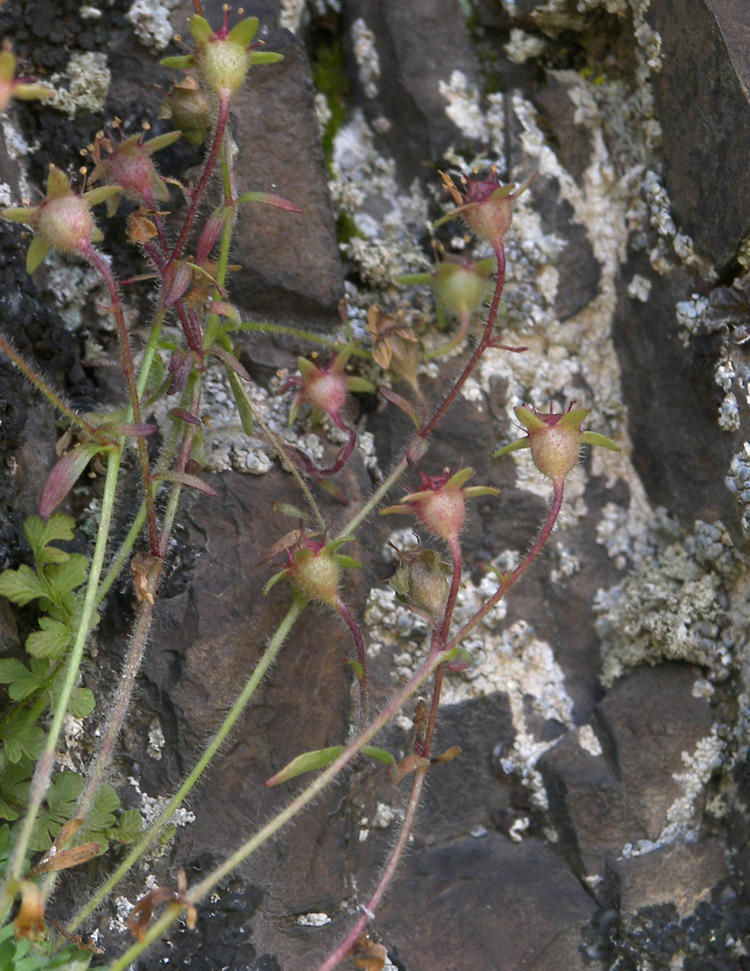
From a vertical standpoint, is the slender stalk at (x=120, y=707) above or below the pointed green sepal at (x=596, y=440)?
below

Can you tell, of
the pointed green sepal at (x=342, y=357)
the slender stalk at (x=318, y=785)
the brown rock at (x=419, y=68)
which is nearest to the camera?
the slender stalk at (x=318, y=785)

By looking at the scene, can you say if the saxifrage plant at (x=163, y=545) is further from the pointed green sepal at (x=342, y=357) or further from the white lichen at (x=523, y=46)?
the white lichen at (x=523, y=46)

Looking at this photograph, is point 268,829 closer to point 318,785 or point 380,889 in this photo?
point 318,785

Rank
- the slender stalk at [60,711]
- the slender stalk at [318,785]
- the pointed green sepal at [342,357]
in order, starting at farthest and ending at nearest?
the pointed green sepal at [342,357], the slender stalk at [318,785], the slender stalk at [60,711]

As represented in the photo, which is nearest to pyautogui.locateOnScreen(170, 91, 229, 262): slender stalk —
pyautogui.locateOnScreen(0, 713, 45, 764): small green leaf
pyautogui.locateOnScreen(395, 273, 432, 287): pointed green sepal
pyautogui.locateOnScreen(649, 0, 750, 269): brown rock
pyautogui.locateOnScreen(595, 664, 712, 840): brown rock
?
pyautogui.locateOnScreen(395, 273, 432, 287): pointed green sepal

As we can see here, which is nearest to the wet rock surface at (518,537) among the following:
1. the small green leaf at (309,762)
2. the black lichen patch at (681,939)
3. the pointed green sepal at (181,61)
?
the black lichen patch at (681,939)

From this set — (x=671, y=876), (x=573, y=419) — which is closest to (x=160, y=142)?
(x=573, y=419)

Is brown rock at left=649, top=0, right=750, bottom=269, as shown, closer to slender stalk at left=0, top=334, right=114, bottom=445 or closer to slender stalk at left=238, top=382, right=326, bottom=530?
slender stalk at left=238, top=382, right=326, bottom=530
